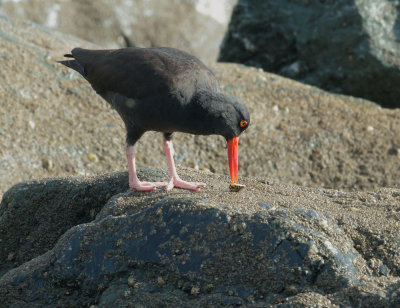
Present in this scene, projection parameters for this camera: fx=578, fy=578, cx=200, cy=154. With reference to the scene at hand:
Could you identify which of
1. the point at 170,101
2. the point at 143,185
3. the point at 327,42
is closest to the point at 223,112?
the point at 170,101

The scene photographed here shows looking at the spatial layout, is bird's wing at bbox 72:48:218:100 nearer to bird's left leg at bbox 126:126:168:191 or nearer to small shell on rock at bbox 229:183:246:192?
bird's left leg at bbox 126:126:168:191

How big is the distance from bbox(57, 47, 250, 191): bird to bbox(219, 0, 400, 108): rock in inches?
152

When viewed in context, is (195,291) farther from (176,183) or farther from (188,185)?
(176,183)

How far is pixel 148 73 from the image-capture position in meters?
4.79

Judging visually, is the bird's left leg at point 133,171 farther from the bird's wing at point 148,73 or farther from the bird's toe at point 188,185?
the bird's wing at point 148,73

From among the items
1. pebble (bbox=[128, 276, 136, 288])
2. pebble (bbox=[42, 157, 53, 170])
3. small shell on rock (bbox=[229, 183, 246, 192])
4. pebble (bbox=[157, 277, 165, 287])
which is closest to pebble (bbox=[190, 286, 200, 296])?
pebble (bbox=[157, 277, 165, 287])

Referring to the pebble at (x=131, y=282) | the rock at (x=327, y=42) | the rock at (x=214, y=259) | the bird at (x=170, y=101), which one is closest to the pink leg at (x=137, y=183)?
the bird at (x=170, y=101)

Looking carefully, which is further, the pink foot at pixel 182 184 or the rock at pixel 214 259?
the pink foot at pixel 182 184

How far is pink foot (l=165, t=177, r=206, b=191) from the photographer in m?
4.43

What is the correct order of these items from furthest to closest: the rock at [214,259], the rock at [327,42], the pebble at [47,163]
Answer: the rock at [327,42]
the pebble at [47,163]
the rock at [214,259]

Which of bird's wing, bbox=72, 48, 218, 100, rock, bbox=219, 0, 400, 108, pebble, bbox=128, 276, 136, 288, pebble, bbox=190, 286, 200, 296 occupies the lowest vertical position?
pebble, bbox=190, 286, 200, 296

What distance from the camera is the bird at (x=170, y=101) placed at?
459 centimetres

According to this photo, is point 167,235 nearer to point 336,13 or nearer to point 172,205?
point 172,205

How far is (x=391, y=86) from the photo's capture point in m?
8.19
